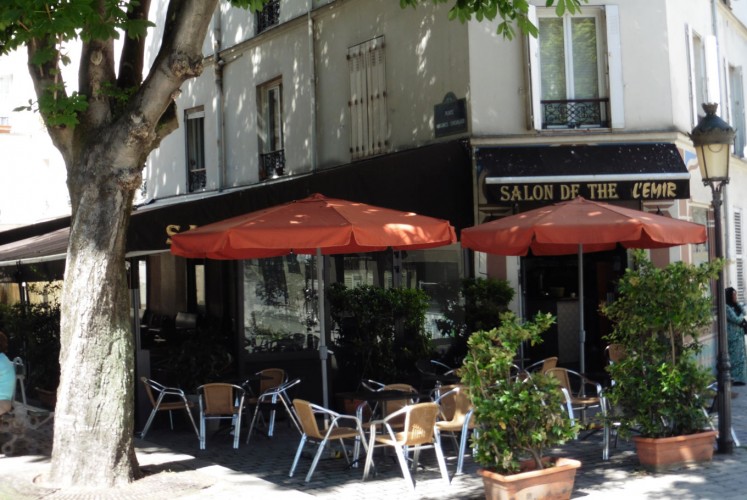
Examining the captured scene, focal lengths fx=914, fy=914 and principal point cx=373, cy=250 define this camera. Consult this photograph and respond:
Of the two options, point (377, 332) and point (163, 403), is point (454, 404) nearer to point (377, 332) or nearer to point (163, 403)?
point (377, 332)

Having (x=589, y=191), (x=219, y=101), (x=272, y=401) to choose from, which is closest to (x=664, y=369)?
(x=272, y=401)

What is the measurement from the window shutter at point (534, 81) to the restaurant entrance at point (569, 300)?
2424 millimetres

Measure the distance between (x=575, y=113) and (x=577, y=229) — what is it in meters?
4.16

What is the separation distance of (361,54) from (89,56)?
7240 millimetres

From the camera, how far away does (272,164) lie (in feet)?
55.7

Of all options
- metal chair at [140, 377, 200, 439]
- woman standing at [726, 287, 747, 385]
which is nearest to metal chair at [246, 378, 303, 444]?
metal chair at [140, 377, 200, 439]

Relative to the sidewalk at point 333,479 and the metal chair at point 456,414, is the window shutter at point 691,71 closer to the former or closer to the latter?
the sidewalk at point 333,479

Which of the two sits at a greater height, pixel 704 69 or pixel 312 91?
pixel 312 91

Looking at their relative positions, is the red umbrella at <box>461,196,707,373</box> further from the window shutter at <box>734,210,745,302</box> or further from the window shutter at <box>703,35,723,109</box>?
the window shutter at <box>734,210,745,302</box>

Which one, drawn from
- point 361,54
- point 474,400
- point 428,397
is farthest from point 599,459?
point 361,54

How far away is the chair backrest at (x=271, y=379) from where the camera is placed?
10.7 m

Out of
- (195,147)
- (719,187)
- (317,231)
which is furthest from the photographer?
(195,147)

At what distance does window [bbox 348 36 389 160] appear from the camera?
47.1ft

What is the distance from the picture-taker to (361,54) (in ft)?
48.5
